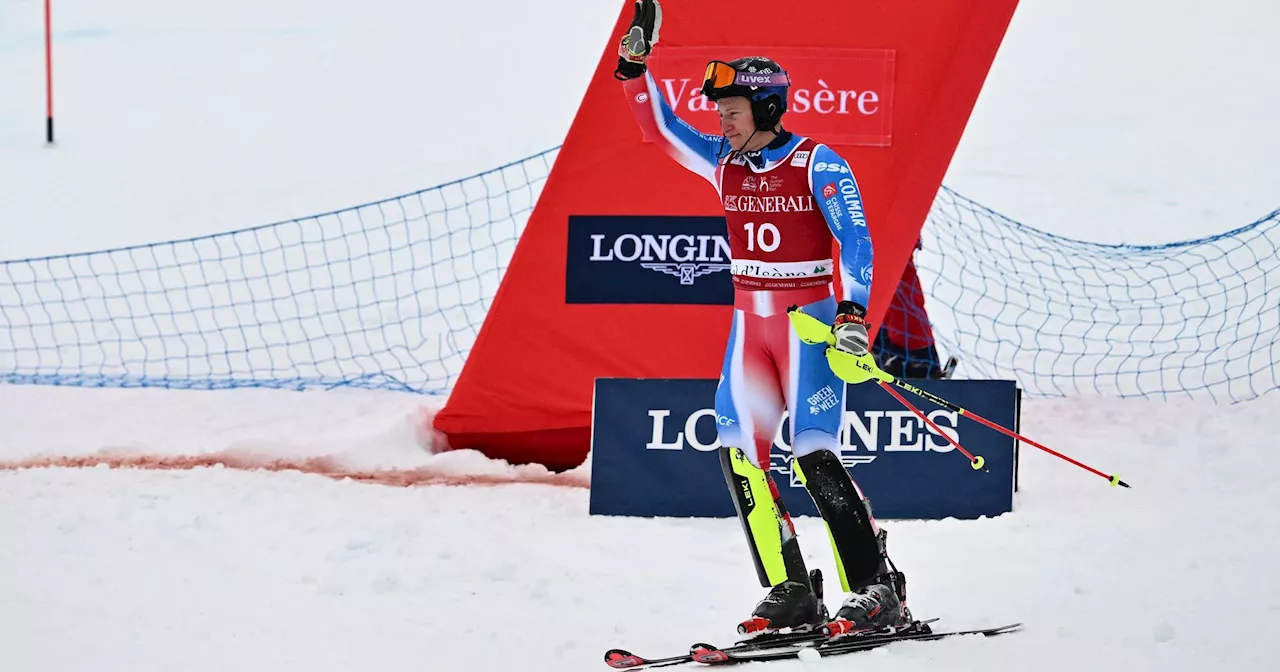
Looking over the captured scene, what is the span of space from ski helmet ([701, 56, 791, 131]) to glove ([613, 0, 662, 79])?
21 centimetres

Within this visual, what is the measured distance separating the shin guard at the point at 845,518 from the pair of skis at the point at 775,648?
0.52 feet

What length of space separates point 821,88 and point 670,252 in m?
0.91

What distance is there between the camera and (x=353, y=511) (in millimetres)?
5883

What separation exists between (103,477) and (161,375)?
2.11 meters

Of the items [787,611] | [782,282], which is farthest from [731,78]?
[787,611]

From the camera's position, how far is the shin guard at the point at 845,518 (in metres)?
4.29

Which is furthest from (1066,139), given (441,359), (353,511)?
(353,511)

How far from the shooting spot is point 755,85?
4375 millimetres

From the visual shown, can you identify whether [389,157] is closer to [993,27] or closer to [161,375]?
[161,375]

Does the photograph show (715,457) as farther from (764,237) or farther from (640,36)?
(640,36)

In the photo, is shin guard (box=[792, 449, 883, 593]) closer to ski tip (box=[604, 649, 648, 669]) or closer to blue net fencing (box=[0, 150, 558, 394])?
ski tip (box=[604, 649, 648, 669])

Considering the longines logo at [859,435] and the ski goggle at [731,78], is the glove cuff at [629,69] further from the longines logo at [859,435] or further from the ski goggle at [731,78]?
the longines logo at [859,435]

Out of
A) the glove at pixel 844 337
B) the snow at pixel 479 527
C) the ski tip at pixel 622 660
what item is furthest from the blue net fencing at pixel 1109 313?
the ski tip at pixel 622 660

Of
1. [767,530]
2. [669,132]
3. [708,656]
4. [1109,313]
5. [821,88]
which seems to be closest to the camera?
[708,656]
